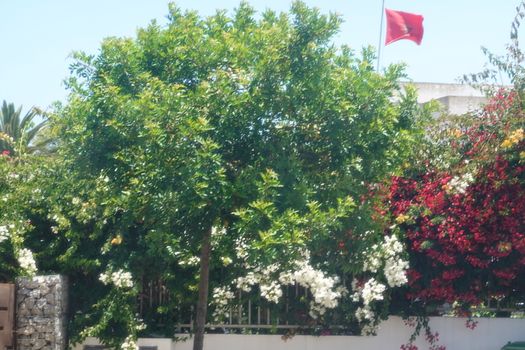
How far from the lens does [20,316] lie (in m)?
10.8

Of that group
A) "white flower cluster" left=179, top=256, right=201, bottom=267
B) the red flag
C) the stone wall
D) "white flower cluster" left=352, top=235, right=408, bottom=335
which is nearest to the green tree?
"white flower cluster" left=179, top=256, right=201, bottom=267

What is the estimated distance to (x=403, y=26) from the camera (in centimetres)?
1688

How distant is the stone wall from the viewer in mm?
10695

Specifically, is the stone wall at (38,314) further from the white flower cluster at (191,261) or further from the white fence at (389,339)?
the white flower cluster at (191,261)

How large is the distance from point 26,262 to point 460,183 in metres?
5.15

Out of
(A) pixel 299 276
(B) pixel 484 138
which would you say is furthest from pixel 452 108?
(A) pixel 299 276

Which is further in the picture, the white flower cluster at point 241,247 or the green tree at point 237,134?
the white flower cluster at point 241,247

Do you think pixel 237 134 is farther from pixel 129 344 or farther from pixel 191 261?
pixel 129 344

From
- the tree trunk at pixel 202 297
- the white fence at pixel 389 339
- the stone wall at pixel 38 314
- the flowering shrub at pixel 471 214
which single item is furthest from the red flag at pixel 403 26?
the stone wall at pixel 38 314

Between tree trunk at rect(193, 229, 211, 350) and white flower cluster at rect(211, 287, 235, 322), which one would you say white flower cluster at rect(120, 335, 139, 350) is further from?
tree trunk at rect(193, 229, 211, 350)

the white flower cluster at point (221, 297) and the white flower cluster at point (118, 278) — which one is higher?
the white flower cluster at point (118, 278)

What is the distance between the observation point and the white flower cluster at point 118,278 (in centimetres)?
1067

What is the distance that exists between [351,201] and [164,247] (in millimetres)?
1897

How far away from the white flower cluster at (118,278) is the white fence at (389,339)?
37.4 inches
